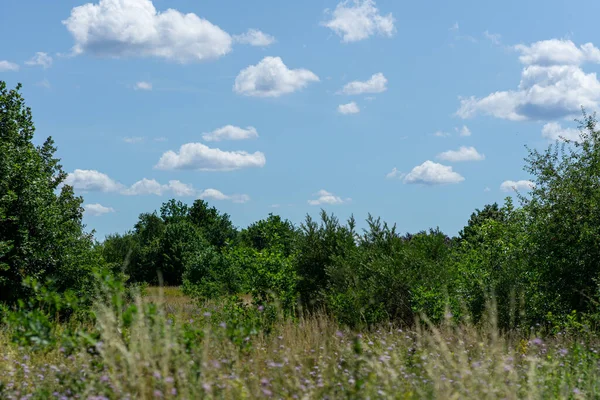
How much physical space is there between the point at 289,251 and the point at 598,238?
10427 millimetres

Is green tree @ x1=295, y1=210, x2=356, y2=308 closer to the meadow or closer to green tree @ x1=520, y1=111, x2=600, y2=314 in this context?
the meadow

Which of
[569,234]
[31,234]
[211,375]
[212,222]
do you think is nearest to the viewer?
[211,375]

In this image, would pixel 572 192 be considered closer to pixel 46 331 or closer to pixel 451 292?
pixel 451 292

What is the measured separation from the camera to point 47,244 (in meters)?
20.8

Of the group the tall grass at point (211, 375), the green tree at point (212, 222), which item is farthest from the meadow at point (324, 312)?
the green tree at point (212, 222)

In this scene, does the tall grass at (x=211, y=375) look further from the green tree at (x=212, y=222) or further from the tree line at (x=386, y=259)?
the green tree at (x=212, y=222)

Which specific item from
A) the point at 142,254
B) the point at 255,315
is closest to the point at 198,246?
the point at 142,254

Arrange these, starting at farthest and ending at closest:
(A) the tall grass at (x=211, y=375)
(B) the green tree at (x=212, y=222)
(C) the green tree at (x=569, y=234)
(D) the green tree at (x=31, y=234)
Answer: (B) the green tree at (x=212, y=222), (D) the green tree at (x=31, y=234), (C) the green tree at (x=569, y=234), (A) the tall grass at (x=211, y=375)

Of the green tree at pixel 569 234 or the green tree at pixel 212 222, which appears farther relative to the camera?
the green tree at pixel 212 222

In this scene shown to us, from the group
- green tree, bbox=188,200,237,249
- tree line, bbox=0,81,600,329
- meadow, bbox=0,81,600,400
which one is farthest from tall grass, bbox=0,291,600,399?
green tree, bbox=188,200,237,249

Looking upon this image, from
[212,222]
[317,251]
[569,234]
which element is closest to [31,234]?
[317,251]

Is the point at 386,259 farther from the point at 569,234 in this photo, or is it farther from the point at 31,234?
the point at 31,234

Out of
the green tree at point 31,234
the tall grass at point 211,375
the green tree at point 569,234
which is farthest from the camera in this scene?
the green tree at point 31,234

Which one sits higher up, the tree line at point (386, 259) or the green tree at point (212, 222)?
the green tree at point (212, 222)
